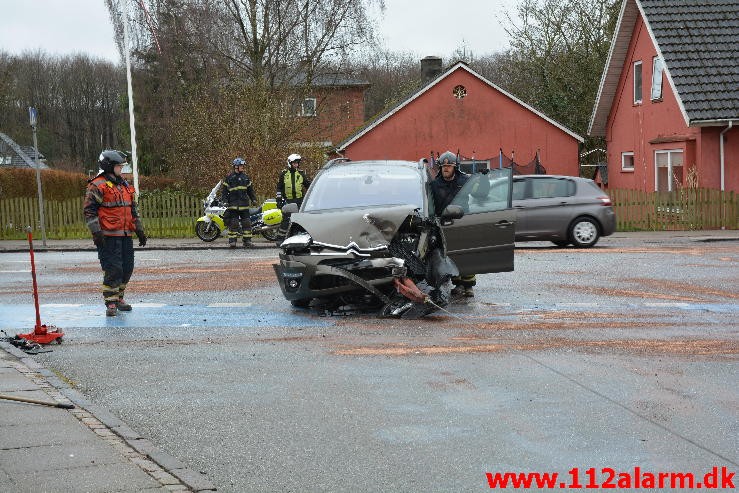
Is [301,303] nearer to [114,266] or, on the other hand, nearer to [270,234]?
[114,266]

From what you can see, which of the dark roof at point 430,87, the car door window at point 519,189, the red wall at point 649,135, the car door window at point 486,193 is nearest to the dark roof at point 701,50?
the red wall at point 649,135

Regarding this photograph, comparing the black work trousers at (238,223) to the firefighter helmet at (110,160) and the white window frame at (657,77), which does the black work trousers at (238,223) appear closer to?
the firefighter helmet at (110,160)

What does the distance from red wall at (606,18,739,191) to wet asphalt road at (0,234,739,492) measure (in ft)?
51.3

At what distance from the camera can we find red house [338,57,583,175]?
41469 millimetres

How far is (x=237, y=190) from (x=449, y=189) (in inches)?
428

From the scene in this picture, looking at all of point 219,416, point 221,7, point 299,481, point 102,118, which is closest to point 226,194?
point 219,416

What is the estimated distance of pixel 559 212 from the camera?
22.6 metres

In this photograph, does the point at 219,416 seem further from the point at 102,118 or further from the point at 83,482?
the point at 102,118

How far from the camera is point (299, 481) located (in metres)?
6.09

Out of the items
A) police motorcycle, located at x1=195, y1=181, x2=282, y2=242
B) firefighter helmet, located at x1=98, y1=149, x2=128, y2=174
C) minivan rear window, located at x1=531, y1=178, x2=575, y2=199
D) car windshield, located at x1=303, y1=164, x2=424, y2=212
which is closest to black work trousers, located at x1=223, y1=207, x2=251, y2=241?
police motorcycle, located at x1=195, y1=181, x2=282, y2=242

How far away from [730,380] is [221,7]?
128ft

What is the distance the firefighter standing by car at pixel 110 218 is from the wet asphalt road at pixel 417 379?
0.47 meters

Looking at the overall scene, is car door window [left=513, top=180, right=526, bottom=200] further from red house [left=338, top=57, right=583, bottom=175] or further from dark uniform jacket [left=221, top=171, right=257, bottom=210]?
red house [left=338, top=57, right=583, bottom=175]

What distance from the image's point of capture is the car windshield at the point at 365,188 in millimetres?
13508
